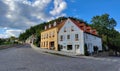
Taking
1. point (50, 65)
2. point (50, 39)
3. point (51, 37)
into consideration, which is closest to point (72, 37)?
point (51, 37)

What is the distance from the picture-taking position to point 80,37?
5741cm

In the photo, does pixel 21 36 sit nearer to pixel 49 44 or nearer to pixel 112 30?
pixel 112 30

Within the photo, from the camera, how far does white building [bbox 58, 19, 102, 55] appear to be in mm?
57109

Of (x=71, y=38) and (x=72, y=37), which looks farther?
(x=71, y=38)

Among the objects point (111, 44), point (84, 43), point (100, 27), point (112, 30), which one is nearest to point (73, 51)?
point (84, 43)

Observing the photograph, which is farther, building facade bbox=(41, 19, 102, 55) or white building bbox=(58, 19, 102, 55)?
building facade bbox=(41, 19, 102, 55)

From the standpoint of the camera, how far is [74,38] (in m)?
59.0

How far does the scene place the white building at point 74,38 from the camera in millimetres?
57109

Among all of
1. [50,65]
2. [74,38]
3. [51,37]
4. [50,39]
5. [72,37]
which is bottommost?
[50,65]

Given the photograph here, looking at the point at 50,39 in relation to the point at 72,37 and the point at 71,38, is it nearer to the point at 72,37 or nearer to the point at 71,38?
the point at 71,38

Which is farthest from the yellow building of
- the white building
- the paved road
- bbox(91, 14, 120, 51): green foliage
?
the paved road

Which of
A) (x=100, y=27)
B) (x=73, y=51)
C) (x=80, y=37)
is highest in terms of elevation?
(x=100, y=27)

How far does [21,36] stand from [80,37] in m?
116

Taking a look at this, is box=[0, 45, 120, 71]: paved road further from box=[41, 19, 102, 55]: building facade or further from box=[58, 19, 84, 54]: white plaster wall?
box=[41, 19, 102, 55]: building facade
